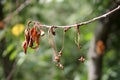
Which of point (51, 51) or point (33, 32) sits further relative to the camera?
point (51, 51)

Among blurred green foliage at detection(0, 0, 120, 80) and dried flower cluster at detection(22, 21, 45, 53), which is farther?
blurred green foliage at detection(0, 0, 120, 80)

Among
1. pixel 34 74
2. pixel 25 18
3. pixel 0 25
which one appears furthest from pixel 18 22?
pixel 34 74

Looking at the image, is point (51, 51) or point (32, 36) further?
point (51, 51)

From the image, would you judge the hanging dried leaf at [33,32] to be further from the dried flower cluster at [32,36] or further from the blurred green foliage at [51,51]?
the blurred green foliage at [51,51]

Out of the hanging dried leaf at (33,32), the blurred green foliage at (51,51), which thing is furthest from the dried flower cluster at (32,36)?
the blurred green foliage at (51,51)

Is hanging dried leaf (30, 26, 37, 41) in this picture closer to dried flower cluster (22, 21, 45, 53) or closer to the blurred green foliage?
dried flower cluster (22, 21, 45, 53)

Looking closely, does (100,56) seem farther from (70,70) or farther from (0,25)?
(70,70)

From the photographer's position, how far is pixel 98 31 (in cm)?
232

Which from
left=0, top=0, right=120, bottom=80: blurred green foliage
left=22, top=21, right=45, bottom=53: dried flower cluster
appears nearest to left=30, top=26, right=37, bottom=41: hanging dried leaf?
left=22, top=21, right=45, bottom=53: dried flower cluster

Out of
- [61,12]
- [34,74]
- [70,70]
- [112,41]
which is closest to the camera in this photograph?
[112,41]

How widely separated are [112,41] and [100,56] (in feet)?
1.92

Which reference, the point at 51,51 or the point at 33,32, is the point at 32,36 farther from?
the point at 51,51

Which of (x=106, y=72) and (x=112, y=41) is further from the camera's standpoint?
(x=112, y=41)

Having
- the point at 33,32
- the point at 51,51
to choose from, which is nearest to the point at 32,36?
the point at 33,32
